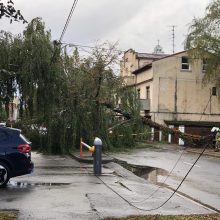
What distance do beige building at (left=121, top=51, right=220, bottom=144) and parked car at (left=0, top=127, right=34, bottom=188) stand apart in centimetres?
4016

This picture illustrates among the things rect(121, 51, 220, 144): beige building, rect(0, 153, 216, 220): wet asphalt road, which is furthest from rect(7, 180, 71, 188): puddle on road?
rect(121, 51, 220, 144): beige building

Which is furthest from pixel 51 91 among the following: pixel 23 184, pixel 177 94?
pixel 177 94

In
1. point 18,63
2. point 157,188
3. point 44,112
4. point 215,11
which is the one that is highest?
point 215,11

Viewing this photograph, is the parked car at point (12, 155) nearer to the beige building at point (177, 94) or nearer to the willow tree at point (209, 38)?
the willow tree at point (209, 38)

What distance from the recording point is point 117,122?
105 ft

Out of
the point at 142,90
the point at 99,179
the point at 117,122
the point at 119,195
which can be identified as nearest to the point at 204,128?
the point at 142,90

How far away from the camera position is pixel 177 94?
5412 centimetres

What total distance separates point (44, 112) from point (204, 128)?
88.1ft

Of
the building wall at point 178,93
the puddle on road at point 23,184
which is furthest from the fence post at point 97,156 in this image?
the building wall at point 178,93

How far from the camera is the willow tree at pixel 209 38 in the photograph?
44.5 m

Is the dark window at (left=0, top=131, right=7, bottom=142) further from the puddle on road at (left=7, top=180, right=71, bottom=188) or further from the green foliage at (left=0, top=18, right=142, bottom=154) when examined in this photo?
the green foliage at (left=0, top=18, right=142, bottom=154)

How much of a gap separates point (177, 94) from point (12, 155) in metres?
41.8

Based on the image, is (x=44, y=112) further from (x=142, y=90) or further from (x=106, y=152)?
(x=142, y=90)

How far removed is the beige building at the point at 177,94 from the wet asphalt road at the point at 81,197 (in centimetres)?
3686
